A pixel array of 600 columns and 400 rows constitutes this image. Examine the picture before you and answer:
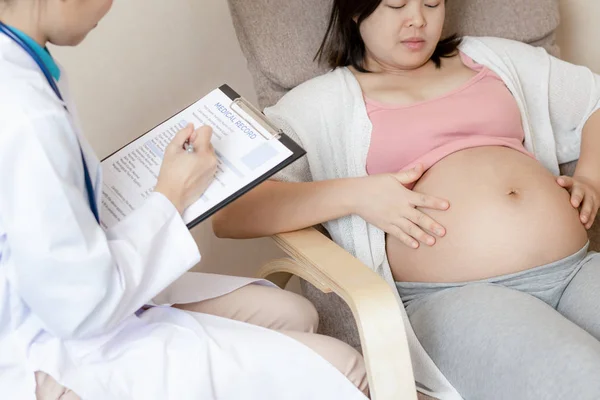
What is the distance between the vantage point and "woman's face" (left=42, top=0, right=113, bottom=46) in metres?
0.93

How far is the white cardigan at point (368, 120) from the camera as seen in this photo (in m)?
1.48

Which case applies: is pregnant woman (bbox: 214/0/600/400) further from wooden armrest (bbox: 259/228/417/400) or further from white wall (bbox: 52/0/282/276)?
white wall (bbox: 52/0/282/276)

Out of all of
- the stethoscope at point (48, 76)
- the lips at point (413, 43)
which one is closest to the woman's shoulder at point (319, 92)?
the lips at point (413, 43)

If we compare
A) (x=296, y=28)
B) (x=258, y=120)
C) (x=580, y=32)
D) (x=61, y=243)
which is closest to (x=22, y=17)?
(x=61, y=243)

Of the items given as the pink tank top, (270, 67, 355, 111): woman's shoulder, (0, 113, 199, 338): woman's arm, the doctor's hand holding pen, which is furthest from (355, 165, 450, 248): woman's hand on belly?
(0, 113, 199, 338): woman's arm

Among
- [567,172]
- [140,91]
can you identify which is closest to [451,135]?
[567,172]

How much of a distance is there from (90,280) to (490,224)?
727mm

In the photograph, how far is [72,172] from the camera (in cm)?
94

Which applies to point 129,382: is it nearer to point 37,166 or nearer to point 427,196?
point 37,166

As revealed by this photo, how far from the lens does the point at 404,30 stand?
1540mm

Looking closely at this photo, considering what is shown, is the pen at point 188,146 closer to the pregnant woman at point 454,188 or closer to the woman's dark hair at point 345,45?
the pregnant woman at point 454,188

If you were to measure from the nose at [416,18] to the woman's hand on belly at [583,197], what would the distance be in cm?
40

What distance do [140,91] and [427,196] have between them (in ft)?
2.68

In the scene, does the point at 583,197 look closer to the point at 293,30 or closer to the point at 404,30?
the point at 404,30
